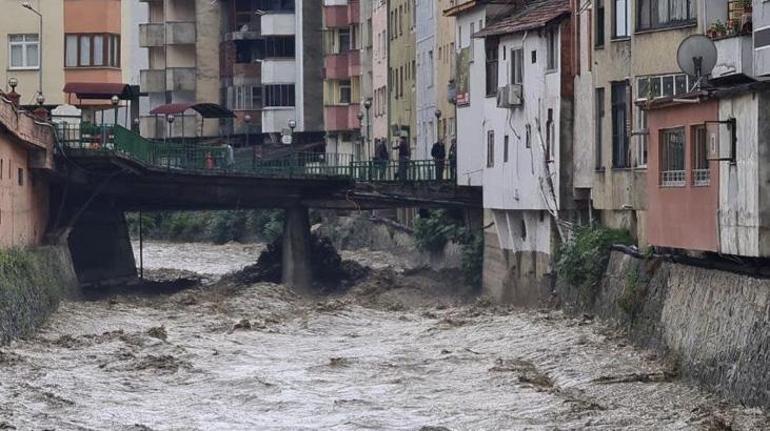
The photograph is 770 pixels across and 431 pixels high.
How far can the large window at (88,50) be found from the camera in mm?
85219

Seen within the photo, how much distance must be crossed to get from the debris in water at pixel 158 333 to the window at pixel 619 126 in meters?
10.9

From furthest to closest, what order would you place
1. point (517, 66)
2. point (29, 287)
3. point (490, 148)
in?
point (490, 148) → point (517, 66) → point (29, 287)

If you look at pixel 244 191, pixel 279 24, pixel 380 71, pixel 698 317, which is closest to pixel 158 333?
pixel 698 317

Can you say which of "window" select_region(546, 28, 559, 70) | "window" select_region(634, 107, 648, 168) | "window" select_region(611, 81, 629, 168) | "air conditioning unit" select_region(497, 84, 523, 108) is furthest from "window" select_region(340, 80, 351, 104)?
"window" select_region(634, 107, 648, 168)

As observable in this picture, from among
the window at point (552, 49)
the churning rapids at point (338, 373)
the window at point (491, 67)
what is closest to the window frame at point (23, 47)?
the churning rapids at point (338, 373)

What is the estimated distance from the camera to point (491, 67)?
233 feet

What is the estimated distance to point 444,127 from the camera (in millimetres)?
88812

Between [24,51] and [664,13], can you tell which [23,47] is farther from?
[664,13]

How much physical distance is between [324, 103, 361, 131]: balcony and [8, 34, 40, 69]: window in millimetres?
35829

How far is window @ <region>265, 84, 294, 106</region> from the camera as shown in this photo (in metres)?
128

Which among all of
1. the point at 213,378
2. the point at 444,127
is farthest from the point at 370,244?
the point at 213,378

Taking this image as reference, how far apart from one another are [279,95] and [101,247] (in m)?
49.1

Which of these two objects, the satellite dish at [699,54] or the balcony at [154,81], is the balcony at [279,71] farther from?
the satellite dish at [699,54]

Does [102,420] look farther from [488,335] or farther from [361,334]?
[361,334]
